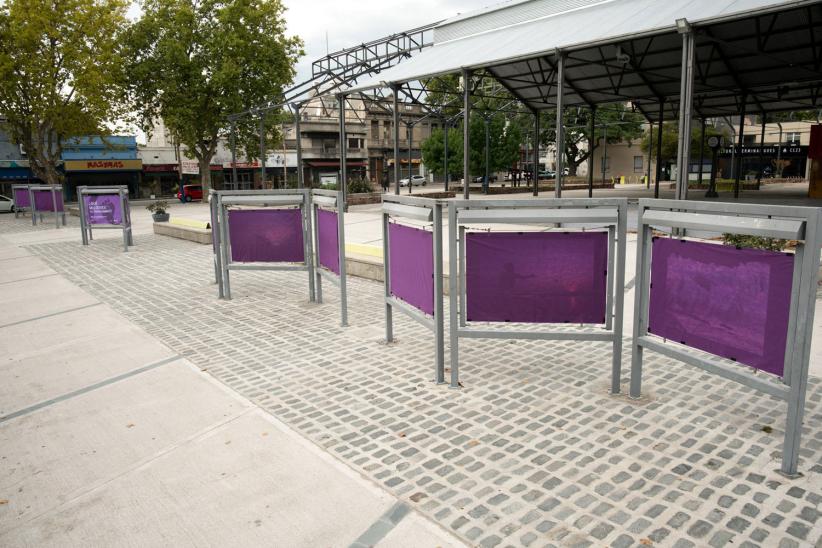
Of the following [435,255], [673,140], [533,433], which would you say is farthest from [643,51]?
[673,140]

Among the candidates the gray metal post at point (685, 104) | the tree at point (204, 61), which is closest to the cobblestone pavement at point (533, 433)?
the gray metal post at point (685, 104)

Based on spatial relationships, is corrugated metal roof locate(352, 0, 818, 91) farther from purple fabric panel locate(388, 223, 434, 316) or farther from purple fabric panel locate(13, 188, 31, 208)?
purple fabric panel locate(13, 188, 31, 208)

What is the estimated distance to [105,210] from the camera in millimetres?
15586

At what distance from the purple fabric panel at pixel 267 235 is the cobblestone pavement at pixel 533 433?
147cm

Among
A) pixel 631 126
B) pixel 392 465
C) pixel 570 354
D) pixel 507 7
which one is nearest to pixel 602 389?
pixel 570 354

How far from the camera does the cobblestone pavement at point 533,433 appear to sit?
126 inches

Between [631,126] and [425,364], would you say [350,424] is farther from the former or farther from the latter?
[631,126]

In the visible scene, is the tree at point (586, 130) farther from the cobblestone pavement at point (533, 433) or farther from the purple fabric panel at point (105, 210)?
the cobblestone pavement at point (533, 433)

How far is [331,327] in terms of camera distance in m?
7.39

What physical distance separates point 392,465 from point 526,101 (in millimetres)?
25271

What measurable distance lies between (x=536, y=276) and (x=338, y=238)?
A: 10.3 ft

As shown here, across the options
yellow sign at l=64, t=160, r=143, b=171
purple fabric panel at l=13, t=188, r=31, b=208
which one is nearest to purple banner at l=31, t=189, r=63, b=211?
purple fabric panel at l=13, t=188, r=31, b=208

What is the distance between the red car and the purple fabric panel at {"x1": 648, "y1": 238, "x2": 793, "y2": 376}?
46598mm

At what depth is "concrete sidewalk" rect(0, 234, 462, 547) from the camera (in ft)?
10.5
